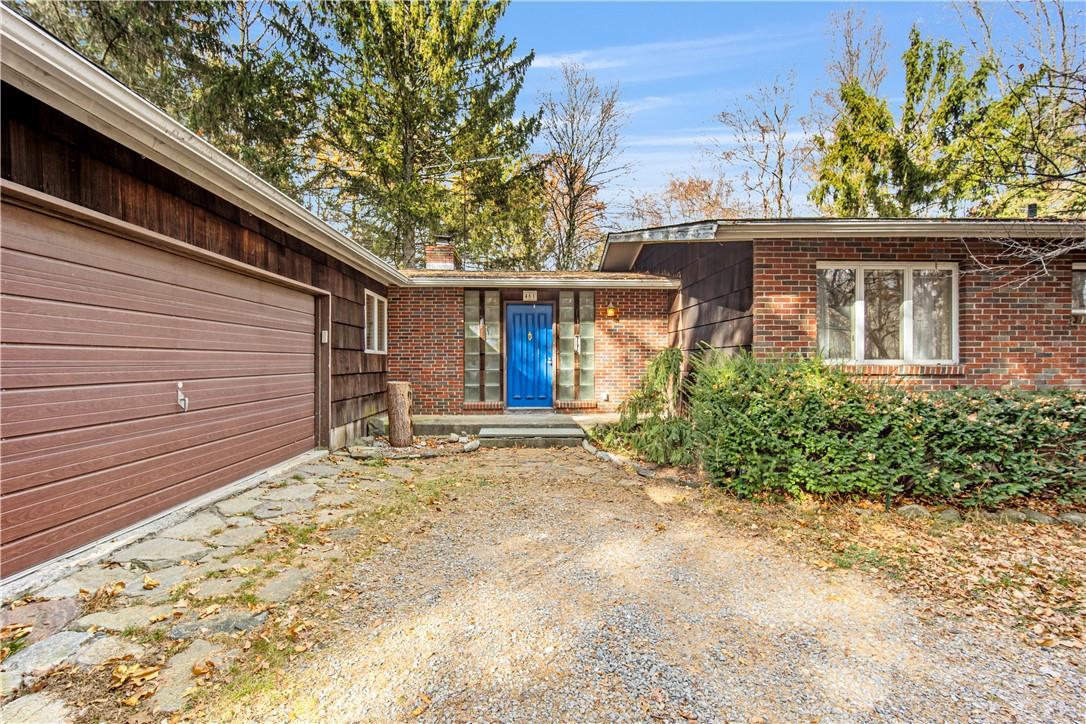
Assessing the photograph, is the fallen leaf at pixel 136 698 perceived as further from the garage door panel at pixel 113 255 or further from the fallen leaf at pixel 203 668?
the garage door panel at pixel 113 255

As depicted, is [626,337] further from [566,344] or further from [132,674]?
[132,674]

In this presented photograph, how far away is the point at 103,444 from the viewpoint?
3232mm

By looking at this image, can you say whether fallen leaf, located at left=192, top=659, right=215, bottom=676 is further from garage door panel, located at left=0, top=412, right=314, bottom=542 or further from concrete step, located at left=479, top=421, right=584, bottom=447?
concrete step, located at left=479, top=421, right=584, bottom=447

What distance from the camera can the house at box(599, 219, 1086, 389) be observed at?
19.1 ft

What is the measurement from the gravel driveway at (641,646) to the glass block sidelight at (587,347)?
5797 mm

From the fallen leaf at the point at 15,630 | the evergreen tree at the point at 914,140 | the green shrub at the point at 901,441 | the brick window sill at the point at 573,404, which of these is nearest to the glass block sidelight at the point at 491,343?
the brick window sill at the point at 573,404

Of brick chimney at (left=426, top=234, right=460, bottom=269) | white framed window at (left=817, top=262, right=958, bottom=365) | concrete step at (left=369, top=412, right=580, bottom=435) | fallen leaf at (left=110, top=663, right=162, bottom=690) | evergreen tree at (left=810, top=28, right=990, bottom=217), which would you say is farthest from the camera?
evergreen tree at (left=810, top=28, right=990, bottom=217)

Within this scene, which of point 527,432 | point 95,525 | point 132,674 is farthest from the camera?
point 527,432

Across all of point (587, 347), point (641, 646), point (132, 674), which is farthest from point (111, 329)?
point (587, 347)

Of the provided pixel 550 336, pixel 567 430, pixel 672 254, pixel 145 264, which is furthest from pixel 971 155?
pixel 145 264

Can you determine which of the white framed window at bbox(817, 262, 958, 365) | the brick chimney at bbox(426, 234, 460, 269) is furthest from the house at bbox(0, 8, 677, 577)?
the white framed window at bbox(817, 262, 958, 365)

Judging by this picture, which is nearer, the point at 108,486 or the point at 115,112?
the point at 115,112

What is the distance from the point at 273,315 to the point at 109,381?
2.17 metres

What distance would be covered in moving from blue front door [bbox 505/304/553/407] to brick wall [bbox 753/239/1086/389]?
14.7 feet
